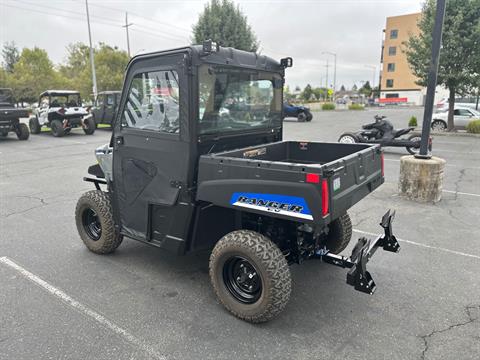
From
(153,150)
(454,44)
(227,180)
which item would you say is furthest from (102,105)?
(227,180)

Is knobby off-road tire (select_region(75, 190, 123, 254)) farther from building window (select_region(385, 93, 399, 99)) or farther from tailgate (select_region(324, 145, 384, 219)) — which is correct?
building window (select_region(385, 93, 399, 99))

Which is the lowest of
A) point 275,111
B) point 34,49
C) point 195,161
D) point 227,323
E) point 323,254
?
point 227,323

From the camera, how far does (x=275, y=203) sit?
2.76 metres

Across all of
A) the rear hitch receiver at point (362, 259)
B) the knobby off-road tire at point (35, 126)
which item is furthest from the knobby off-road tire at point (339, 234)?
the knobby off-road tire at point (35, 126)

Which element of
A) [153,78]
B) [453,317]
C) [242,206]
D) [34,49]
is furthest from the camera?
[34,49]

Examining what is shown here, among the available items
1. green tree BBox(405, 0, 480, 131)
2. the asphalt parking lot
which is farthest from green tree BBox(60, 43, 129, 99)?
the asphalt parking lot

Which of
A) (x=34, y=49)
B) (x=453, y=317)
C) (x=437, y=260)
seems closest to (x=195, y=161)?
(x=453, y=317)

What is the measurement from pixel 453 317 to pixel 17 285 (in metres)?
4.10

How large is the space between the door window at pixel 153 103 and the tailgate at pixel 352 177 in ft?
4.71

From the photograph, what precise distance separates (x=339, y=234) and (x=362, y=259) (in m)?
1.21

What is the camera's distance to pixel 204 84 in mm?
3174

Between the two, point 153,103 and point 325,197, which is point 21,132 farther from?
point 325,197

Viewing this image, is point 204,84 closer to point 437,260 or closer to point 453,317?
point 453,317

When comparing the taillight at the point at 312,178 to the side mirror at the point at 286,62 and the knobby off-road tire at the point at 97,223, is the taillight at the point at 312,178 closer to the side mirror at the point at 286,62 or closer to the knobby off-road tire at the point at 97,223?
the side mirror at the point at 286,62
